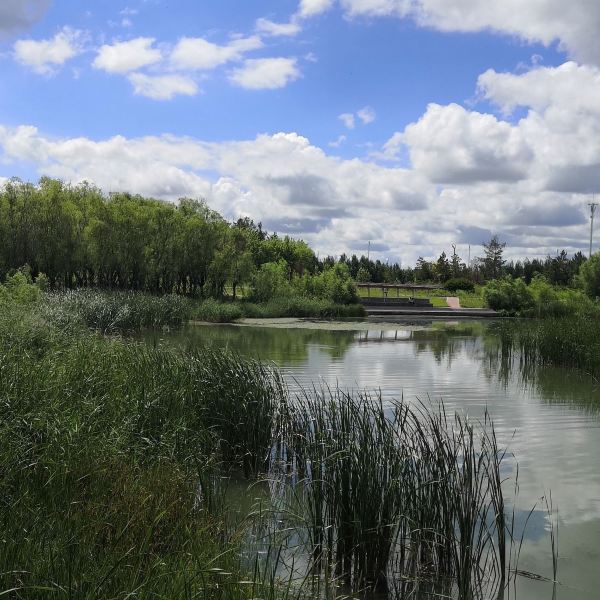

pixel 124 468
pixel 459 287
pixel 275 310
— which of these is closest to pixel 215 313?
pixel 275 310

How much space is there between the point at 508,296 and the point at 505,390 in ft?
119

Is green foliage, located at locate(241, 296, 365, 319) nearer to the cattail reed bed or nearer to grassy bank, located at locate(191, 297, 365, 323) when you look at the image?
grassy bank, located at locate(191, 297, 365, 323)

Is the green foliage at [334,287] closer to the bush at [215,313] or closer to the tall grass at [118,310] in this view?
the bush at [215,313]

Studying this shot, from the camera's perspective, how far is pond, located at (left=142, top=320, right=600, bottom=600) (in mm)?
6031

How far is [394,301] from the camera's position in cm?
5025

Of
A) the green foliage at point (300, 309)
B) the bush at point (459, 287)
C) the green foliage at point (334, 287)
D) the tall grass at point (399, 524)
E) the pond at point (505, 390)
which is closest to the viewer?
the tall grass at point (399, 524)

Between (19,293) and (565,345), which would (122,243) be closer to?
(19,293)

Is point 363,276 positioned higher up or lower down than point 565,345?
higher up

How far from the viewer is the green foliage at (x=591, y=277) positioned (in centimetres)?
4772

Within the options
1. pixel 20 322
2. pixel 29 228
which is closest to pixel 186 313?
pixel 29 228

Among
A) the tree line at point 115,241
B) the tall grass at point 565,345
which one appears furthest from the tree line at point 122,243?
the tall grass at point 565,345

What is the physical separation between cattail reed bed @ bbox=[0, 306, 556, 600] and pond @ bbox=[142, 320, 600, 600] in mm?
676

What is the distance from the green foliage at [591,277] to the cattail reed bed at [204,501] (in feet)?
147

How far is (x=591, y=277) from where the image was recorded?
158 ft
